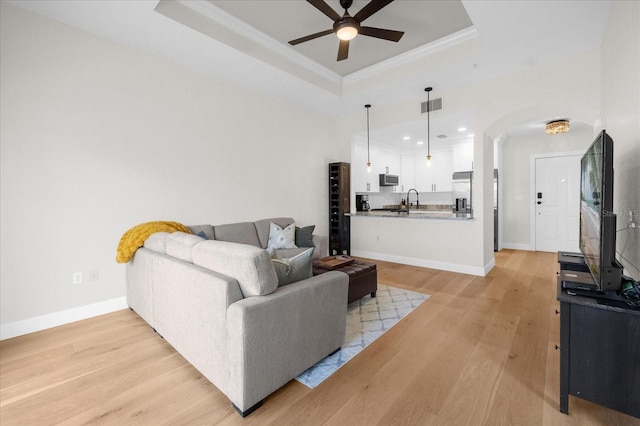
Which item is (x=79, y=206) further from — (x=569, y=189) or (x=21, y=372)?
(x=569, y=189)

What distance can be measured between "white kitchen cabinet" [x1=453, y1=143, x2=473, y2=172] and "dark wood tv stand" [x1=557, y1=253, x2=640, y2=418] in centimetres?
602

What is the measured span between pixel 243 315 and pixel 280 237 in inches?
109

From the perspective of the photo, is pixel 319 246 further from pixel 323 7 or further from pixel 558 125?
pixel 558 125

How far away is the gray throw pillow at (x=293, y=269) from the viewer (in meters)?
1.91

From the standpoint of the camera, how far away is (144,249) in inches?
109

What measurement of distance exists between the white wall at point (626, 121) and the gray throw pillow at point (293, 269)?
2079mm

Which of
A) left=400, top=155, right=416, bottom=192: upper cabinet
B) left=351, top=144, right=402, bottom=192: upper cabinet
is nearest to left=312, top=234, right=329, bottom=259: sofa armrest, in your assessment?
left=351, top=144, right=402, bottom=192: upper cabinet

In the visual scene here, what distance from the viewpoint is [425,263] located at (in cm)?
490

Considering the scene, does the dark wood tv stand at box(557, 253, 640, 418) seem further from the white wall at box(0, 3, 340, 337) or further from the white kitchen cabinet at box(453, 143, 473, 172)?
→ the white kitchen cabinet at box(453, 143, 473, 172)

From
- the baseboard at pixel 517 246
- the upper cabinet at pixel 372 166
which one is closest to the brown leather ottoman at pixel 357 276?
the upper cabinet at pixel 372 166

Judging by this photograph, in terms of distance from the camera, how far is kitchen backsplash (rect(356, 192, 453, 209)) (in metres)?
7.70

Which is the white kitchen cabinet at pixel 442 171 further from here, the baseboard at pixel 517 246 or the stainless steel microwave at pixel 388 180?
the baseboard at pixel 517 246

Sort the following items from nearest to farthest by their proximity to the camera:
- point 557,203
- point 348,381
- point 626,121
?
point 348,381 → point 626,121 → point 557,203

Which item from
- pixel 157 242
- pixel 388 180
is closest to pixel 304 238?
pixel 157 242
